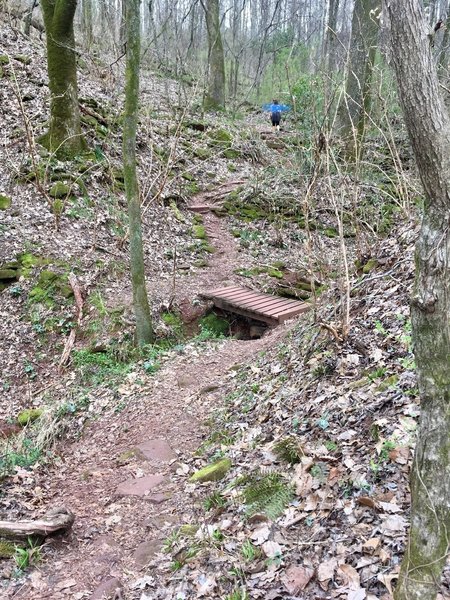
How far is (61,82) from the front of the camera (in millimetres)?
9664

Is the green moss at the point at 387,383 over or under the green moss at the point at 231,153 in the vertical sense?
under

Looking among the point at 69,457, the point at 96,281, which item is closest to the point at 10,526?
the point at 69,457

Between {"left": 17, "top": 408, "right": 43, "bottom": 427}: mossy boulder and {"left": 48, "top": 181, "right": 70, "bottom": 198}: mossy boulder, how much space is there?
4533 mm

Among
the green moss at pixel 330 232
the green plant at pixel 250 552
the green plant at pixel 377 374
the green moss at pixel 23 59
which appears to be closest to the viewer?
the green plant at pixel 250 552

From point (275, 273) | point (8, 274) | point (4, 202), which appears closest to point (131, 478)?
point (8, 274)

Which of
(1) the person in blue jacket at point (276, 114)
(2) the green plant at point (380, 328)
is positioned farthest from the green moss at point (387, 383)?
(1) the person in blue jacket at point (276, 114)

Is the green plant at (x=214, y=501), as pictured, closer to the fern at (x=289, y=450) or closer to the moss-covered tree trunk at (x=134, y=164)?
the fern at (x=289, y=450)

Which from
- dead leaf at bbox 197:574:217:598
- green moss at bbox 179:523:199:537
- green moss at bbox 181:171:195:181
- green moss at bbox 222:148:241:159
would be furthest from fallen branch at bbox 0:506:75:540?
green moss at bbox 222:148:241:159

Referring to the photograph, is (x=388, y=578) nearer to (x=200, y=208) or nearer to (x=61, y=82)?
(x=200, y=208)

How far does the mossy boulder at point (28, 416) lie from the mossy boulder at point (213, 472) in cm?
263

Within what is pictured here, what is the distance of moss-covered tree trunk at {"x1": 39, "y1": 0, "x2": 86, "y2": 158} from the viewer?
30.8 feet

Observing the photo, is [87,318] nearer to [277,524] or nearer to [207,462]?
[207,462]

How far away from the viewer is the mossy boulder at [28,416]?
580 cm

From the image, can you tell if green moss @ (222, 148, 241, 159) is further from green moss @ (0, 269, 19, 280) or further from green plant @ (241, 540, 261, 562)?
green plant @ (241, 540, 261, 562)
